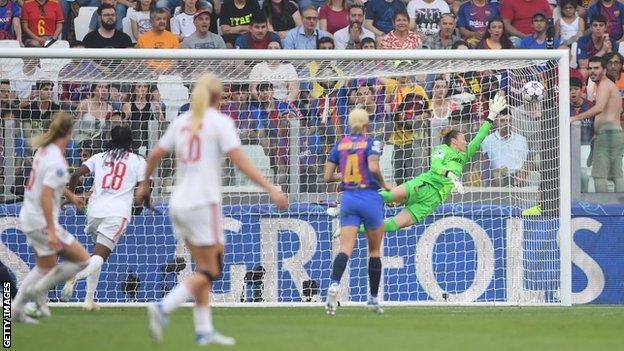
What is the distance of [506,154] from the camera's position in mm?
17734

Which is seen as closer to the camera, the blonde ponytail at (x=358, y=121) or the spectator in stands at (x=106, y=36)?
the blonde ponytail at (x=358, y=121)

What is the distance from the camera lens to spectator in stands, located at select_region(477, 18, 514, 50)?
20875 millimetres

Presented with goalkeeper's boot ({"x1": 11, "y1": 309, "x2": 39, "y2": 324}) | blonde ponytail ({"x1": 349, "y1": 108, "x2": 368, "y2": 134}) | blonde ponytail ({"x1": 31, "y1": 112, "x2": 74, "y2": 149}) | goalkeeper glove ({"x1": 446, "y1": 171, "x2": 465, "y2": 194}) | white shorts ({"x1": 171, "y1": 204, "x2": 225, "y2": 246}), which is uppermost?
blonde ponytail ({"x1": 349, "y1": 108, "x2": 368, "y2": 134})

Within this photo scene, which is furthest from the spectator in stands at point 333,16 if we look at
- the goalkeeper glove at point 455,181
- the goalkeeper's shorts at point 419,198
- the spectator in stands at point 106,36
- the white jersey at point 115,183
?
the white jersey at point 115,183

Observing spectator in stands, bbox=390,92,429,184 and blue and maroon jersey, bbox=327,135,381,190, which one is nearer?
blue and maroon jersey, bbox=327,135,381,190

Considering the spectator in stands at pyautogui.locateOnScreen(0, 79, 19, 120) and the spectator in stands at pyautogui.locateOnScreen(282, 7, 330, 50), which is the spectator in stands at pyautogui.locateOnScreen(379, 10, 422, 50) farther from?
the spectator in stands at pyautogui.locateOnScreen(0, 79, 19, 120)

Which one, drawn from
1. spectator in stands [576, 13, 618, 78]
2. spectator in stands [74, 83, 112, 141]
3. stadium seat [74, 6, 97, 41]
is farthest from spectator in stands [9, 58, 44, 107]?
spectator in stands [576, 13, 618, 78]

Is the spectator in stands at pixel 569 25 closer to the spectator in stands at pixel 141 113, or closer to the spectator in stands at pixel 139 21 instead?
the spectator in stands at pixel 139 21

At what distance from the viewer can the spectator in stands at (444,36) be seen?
20.7 meters

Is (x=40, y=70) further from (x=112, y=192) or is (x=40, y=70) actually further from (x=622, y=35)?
(x=622, y=35)

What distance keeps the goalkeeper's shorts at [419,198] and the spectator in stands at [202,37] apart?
4598 millimetres

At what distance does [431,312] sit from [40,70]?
603cm

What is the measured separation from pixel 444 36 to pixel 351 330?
9566mm

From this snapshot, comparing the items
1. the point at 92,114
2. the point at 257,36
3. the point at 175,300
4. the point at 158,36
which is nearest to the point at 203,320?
the point at 175,300
